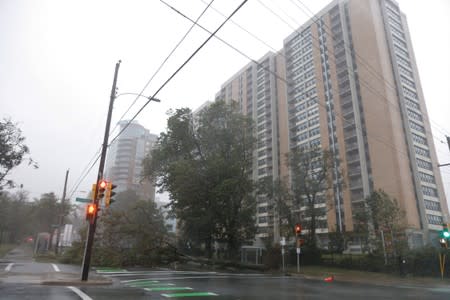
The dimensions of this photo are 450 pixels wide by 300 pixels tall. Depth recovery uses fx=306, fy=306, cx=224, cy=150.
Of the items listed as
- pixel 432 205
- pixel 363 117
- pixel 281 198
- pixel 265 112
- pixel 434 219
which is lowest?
pixel 281 198

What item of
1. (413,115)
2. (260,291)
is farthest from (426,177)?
(260,291)

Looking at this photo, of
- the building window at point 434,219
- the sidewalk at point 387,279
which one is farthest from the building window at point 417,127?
the sidewalk at point 387,279

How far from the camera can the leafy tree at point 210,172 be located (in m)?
30.0

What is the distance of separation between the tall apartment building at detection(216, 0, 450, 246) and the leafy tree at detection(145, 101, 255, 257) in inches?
551

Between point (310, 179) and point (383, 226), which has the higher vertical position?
point (310, 179)

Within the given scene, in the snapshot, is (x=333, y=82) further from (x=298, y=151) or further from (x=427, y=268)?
(x=427, y=268)

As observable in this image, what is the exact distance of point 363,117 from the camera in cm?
6456

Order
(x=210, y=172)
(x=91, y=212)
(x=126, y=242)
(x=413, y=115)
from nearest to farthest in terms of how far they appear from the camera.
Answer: (x=91, y=212), (x=126, y=242), (x=210, y=172), (x=413, y=115)

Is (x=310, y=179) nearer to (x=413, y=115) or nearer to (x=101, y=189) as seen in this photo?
(x=101, y=189)

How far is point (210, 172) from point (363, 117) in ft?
153

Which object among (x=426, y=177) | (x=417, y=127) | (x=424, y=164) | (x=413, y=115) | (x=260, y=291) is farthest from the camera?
(x=413, y=115)

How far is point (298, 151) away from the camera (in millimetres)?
35094

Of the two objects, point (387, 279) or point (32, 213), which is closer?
point (387, 279)

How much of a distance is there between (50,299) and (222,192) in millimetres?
21191
